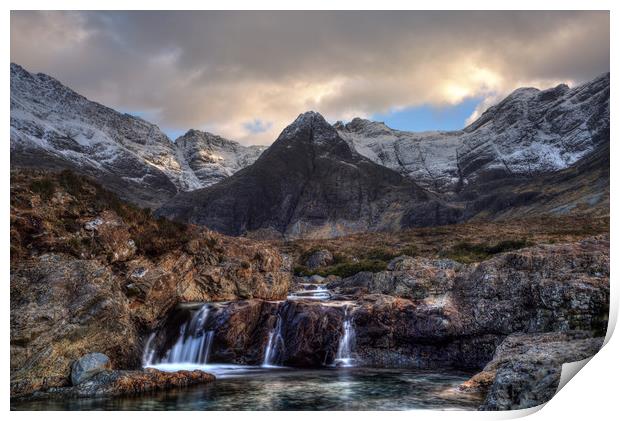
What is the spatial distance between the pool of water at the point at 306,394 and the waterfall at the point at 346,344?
84.7 inches

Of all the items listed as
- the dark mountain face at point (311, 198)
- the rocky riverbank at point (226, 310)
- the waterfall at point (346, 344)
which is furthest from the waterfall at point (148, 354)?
the dark mountain face at point (311, 198)

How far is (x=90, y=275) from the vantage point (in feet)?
56.9

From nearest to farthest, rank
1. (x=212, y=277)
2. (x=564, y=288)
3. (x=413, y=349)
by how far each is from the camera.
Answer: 1. (x=564, y=288)
2. (x=413, y=349)
3. (x=212, y=277)

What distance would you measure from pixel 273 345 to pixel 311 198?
113 metres

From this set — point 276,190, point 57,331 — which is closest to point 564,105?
point 276,190

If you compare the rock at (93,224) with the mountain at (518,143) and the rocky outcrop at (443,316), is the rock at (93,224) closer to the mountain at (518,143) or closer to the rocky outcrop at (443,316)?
the rocky outcrop at (443,316)

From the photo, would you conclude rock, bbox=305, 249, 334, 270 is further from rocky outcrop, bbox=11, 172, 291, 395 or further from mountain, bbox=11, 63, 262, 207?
mountain, bbox=11, 63, 262, 207

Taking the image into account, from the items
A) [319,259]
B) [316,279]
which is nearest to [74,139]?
[319,259]

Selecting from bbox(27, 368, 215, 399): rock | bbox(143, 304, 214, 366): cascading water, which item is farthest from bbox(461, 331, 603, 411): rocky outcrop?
bbox(143, 304, 214, 366): cascading water

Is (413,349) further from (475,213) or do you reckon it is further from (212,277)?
(475,213)

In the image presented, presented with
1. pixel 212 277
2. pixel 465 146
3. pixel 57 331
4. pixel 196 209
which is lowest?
pixel 57 331

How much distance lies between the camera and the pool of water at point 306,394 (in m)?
13.1

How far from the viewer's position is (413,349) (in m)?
20.6
